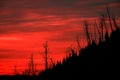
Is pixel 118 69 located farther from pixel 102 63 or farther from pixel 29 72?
pixel 29 72

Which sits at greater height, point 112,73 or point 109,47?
point 109,47

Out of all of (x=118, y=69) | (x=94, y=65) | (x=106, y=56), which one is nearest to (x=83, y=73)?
(x=94, y=65)

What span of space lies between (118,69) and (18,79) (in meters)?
72.5

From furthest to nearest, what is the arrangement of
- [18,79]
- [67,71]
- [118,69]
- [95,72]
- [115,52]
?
[18,79], [67,71], [95,72], [115,52], [118,69]

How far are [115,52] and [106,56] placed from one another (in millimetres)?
2192

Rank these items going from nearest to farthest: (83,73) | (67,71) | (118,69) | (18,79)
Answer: (118,69), (83,73), (67,71), (18,79)

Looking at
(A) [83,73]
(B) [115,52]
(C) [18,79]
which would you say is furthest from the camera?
(C) [18,79]

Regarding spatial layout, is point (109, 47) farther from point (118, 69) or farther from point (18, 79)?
point (18, 79)

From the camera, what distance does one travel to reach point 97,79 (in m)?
47.3

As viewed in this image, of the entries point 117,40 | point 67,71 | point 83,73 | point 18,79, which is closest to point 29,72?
point 18,79

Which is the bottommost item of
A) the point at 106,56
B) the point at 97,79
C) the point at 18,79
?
the point at 97,79

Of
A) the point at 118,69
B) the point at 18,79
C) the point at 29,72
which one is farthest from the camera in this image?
the point at 29,72

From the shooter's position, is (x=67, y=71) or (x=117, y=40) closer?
(x=117, y=40)

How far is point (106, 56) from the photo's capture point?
47.7 meters
